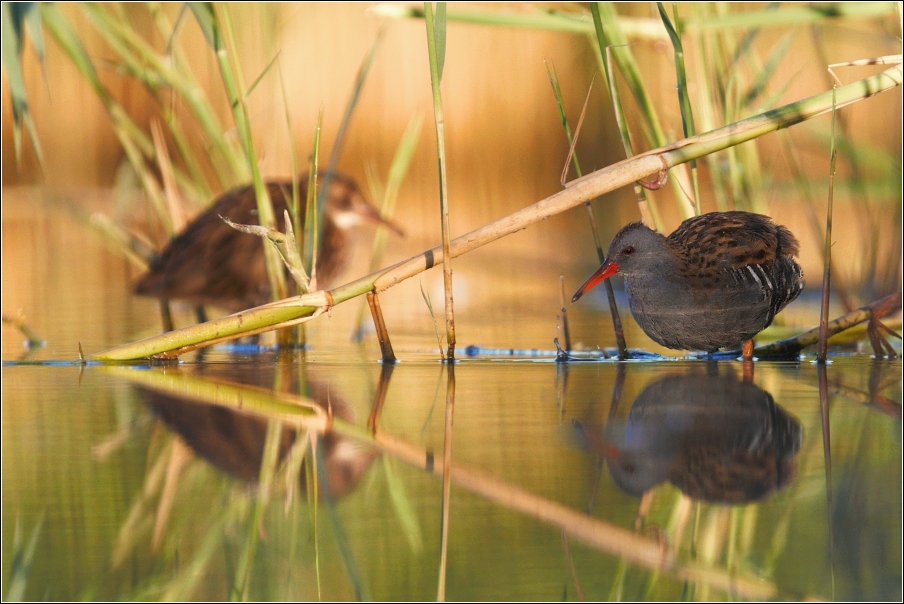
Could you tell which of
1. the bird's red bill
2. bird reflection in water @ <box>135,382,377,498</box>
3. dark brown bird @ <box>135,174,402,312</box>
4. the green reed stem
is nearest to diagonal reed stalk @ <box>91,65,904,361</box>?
the green reed stem

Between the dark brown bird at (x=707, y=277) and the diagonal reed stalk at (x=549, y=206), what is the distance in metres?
0.50

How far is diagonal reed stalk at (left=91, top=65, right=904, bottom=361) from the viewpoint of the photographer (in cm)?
282

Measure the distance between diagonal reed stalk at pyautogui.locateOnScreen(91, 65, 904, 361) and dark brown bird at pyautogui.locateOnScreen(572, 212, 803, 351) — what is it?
496 mm

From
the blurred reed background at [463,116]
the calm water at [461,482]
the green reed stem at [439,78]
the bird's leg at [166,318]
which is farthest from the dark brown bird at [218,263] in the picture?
the green reed stem at [439,78]

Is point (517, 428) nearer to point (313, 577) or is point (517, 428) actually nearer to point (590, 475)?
point (590, 475)

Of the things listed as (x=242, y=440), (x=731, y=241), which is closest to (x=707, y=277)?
(x=731, y=241)

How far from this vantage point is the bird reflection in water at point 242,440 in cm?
173

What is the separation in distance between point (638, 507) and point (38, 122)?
6722 mm

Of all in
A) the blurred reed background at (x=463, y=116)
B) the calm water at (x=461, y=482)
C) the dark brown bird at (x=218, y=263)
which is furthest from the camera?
the blurred reed background at (x=463, y=116)

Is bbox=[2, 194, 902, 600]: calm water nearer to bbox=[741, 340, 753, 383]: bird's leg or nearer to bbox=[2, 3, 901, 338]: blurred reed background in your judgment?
bbox=[741, 340, 753, 383]: bird's leg

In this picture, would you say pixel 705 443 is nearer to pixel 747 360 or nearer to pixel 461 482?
pixel 461 482

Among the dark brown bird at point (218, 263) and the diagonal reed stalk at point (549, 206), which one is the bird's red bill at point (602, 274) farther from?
the dark brown bird at point (218, 263)

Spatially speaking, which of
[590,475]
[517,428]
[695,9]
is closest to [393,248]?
[695,9]

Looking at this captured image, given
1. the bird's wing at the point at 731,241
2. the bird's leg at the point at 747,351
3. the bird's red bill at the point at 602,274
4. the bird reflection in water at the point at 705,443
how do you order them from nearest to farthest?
the bird reflection in water at the point at 705,443, the bird's leg at the point at 747,351, the bird's wing at the point at 731,241, the bird's red bill at the point at 602,274
